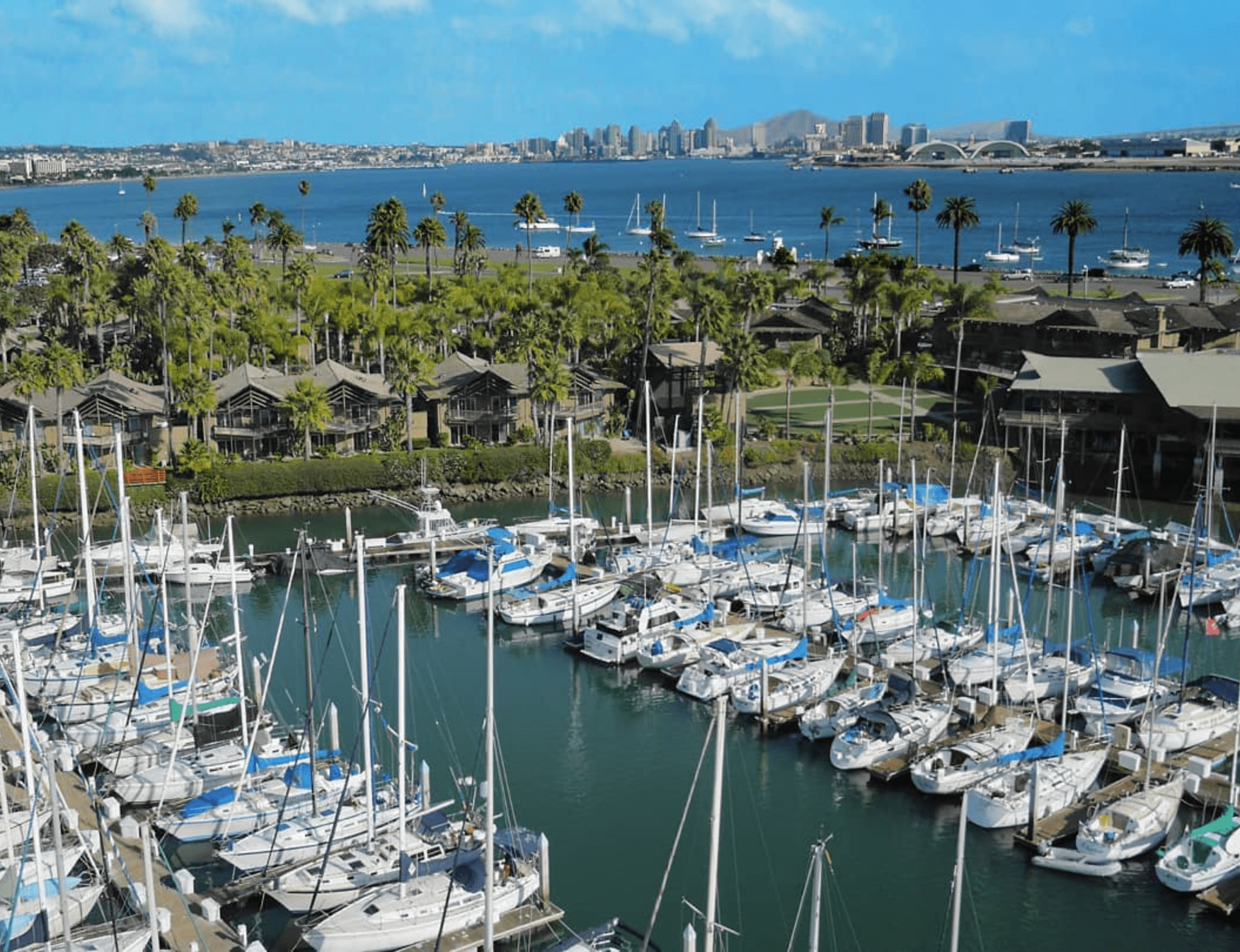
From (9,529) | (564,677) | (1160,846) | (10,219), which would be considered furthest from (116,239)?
(1160,846)

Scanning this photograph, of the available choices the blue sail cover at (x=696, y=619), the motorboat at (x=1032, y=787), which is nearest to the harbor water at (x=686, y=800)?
the motorboat at (x=1032, y=787)

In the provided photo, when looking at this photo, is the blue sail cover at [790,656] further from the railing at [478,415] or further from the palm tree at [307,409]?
the railing at [478,415]

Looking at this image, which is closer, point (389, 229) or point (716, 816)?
point (716, 816)

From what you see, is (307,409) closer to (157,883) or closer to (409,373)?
(409,373)

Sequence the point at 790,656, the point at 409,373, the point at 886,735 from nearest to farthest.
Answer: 1. the point at 886,735
2. the point at 790,656
3. the point at 409,373

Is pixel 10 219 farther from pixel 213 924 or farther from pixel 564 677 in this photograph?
pixel 213 924

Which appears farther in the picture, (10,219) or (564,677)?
(10,219)

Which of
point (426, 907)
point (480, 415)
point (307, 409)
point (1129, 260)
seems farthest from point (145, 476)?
point (1129, 260)
